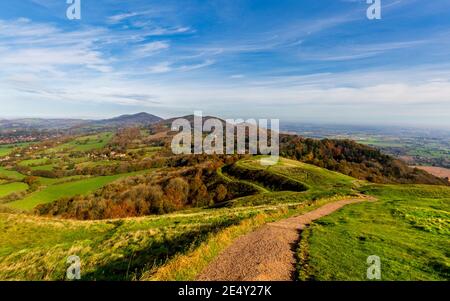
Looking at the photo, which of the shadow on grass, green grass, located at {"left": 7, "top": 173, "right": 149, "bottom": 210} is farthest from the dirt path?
green grass, located at {"left": 7, "top": 173, "right": 149, "bottom": 210}

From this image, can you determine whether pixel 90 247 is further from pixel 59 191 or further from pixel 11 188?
pixel 11 188

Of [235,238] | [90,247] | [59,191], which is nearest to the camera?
[235,238]

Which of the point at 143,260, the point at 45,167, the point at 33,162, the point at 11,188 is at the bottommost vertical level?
the point at 11,188

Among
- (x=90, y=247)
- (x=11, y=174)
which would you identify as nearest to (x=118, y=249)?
(x=90, y=247)

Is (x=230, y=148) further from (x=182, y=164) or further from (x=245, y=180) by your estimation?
(x=245, y=180)

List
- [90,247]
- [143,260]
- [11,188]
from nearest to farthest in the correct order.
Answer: [143,260], [90,247], [11,188]

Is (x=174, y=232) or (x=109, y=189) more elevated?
(x=174, y=232)

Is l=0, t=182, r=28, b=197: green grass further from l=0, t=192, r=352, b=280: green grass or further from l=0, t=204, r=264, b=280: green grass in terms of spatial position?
l=0, t=192, r=352, b=280: green grass
